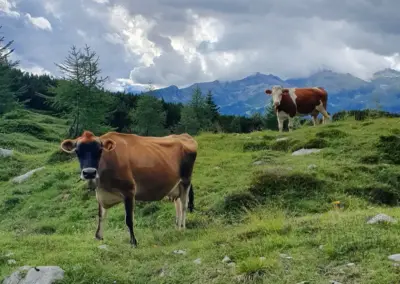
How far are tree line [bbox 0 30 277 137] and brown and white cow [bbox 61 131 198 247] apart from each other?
54.3 ft

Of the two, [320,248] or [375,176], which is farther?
[375,176]

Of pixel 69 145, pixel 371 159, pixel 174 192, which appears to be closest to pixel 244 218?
pixel 174 192

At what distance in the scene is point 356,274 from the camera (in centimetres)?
688

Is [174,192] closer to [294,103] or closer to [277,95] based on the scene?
[277,95]

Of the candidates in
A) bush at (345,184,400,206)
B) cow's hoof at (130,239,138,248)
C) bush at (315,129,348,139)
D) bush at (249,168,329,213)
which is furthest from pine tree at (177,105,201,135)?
cow's hoof at (130,239,138,248)

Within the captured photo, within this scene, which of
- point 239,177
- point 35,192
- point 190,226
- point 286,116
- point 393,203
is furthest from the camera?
point 286,116

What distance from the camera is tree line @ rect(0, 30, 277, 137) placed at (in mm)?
41344

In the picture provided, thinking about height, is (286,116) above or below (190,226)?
above

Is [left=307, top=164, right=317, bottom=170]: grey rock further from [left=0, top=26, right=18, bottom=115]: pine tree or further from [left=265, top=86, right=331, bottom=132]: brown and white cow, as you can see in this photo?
[left=0, top=26, right=18, bottom=115]: pine tree

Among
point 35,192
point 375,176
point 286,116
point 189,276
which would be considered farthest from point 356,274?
point 286,116

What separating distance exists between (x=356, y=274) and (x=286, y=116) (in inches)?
743

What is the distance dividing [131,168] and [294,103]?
1592 centimetres

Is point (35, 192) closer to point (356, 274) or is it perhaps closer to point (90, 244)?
point (90, 244)

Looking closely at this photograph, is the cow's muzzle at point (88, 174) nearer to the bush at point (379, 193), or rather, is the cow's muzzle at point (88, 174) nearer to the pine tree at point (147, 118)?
the bush at point (379, 193)
